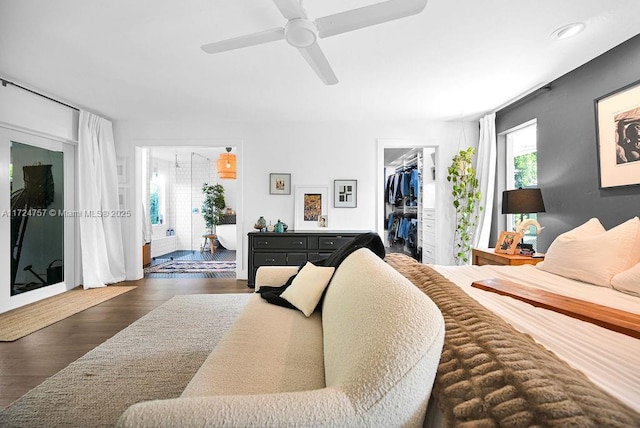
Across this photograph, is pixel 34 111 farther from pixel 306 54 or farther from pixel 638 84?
pixel 638 84

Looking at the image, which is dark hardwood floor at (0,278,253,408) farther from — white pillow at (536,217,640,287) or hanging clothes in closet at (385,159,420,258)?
hanging clothes in closet at (385,159,420,258)

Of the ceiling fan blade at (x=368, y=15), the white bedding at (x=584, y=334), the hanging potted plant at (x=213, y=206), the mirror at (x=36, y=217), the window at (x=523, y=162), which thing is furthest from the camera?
the hanging potted plant at (x=213, y=206)

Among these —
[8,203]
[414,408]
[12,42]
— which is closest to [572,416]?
[414,408]

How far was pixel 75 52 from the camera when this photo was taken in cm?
249

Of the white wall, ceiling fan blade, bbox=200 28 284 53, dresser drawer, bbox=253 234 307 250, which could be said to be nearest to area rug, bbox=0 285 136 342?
the white wall

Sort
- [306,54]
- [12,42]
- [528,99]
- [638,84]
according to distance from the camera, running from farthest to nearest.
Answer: [528,99], [12,42], [638,84], [306,54]

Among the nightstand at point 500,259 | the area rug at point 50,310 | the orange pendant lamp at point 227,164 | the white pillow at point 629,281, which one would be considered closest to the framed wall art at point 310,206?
the orange pendant lamp at point 227,164

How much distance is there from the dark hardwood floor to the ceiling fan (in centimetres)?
232

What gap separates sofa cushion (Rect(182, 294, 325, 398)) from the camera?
1.01 metres

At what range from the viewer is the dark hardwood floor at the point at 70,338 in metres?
1.88

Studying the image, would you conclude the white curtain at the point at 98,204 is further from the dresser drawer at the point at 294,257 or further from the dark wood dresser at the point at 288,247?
the dresser drawer at the point at 294,257

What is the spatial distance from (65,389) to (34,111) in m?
3.26

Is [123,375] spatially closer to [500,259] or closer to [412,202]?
[500,259]

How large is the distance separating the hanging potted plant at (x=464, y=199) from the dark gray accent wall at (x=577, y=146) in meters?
0.89
